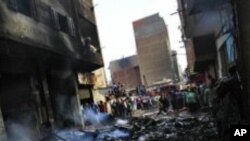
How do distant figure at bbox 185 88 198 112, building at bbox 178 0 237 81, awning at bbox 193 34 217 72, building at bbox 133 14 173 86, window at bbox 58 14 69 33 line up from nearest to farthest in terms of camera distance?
building at bbox 178 0 237 81 < window at bbox 58 14 69 33 < distant figure at bbox 185 88 198 112 < awning at bbox 193 34 217 72 < building at bbox 133 14 173 86

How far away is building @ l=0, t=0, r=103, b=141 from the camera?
13144 mm

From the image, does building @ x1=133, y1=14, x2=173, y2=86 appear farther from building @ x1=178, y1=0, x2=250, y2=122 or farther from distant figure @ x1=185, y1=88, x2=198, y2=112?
→ distant figure @ x1=185, y1=88, x2=198, y2=112

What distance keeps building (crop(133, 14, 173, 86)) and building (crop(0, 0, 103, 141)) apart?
163 ft

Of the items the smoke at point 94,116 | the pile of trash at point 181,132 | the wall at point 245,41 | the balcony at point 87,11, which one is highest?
the balcony at point 87,11

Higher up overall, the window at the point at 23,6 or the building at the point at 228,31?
the window at the point at 23,6

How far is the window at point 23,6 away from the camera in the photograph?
1341 centimetres

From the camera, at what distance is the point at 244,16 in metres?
9.11

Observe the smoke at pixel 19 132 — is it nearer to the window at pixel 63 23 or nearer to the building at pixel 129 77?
the window at pixel 63 23

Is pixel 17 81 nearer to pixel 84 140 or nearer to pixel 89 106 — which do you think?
pixel 84 140

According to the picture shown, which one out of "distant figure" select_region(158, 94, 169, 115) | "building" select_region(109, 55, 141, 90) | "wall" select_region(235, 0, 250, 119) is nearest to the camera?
"wall" select_region(235, 0, 250, 119)

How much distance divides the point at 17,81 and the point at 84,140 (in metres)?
4.10

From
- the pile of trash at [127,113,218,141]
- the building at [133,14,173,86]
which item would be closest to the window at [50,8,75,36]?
the pile of trash at [127,113,218,141]

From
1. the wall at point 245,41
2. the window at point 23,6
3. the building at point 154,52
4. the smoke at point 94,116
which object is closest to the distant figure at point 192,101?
the smoke at point 94,116

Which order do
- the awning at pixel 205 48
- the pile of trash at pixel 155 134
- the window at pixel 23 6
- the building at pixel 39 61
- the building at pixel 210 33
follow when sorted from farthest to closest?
the awning at pixel 205 48 < the building at pixel 210 33 < the window at pixel 23 6 < the building at pixel 39 61 < the pile of trash at pixel 155 134
